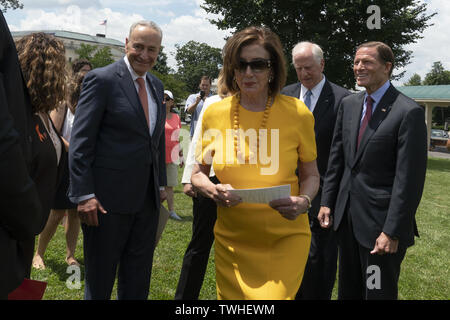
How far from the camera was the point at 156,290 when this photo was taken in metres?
4.43

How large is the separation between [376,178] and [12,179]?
253 cm

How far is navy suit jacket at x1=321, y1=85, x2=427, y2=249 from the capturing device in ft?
9.25

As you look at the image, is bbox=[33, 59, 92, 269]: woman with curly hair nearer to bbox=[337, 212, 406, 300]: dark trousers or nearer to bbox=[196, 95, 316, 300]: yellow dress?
bbox=[196, 95, 316, 300]: yellow dress

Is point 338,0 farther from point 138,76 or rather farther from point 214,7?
point 138,76

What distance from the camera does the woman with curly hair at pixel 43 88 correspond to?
2678 mm

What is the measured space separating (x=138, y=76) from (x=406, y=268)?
461 centimetres

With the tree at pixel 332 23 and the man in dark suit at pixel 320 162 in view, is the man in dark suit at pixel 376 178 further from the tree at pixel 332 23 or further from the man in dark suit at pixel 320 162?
the tree at pixel 332 23

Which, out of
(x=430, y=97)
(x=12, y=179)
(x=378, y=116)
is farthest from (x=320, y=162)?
(x=430, y=97)

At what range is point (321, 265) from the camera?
391 cm

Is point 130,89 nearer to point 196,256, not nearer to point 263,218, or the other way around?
point 263,218

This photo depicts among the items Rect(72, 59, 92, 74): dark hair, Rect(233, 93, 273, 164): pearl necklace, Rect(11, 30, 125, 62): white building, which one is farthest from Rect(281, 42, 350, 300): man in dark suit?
Rect(11, 30, 125, 62): white building

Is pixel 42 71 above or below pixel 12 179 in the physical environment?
above

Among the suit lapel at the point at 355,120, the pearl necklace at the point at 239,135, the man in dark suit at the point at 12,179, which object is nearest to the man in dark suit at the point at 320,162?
the suit lapel at the point at 355,120
